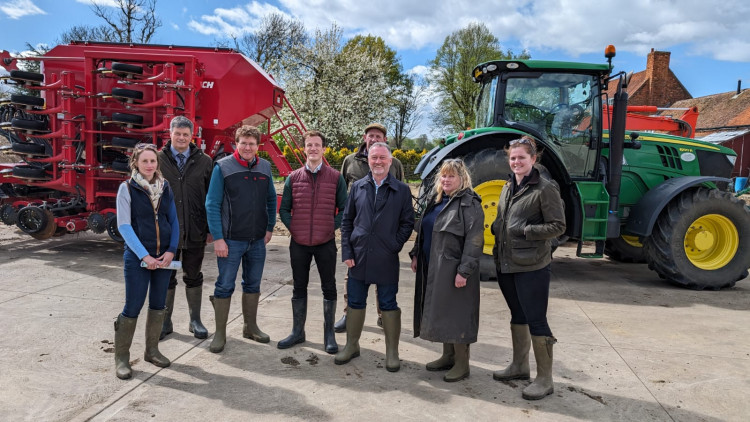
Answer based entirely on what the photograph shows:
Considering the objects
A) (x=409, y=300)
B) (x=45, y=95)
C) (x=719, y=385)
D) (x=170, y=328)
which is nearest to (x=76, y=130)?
(x=45, y=95)

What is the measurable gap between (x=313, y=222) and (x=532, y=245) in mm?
1534

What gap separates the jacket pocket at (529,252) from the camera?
3.07 m

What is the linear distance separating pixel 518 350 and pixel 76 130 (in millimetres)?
5934

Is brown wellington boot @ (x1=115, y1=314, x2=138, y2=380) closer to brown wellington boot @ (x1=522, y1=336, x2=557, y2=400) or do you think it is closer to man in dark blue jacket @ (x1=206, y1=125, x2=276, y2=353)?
man in dark blue jacket @ (x1=206, y1=125, x2=276, y2=353)

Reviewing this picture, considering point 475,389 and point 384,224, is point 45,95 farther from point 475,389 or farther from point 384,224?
point 475,389

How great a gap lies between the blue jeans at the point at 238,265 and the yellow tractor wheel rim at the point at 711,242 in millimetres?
5015

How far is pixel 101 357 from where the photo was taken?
343 centimetres

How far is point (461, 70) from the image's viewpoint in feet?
110

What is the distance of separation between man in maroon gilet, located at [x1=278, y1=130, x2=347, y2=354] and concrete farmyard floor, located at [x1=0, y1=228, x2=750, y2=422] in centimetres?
23

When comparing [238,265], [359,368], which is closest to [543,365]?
[359,368]

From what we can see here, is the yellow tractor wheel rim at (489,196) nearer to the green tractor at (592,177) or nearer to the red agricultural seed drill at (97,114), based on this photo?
the green tractor at (592,177)

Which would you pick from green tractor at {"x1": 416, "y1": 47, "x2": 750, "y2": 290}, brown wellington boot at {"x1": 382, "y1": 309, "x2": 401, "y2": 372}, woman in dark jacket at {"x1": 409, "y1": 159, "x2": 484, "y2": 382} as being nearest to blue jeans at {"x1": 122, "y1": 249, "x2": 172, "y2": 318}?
brown wellington boot at {"x1": 382, "y1": 309, "x2": 401, "y2": 372}

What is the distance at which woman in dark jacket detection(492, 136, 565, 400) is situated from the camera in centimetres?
304

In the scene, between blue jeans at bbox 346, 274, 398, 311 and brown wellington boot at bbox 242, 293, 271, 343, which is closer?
blue jeans at bbox 346, 274, 398, 311
